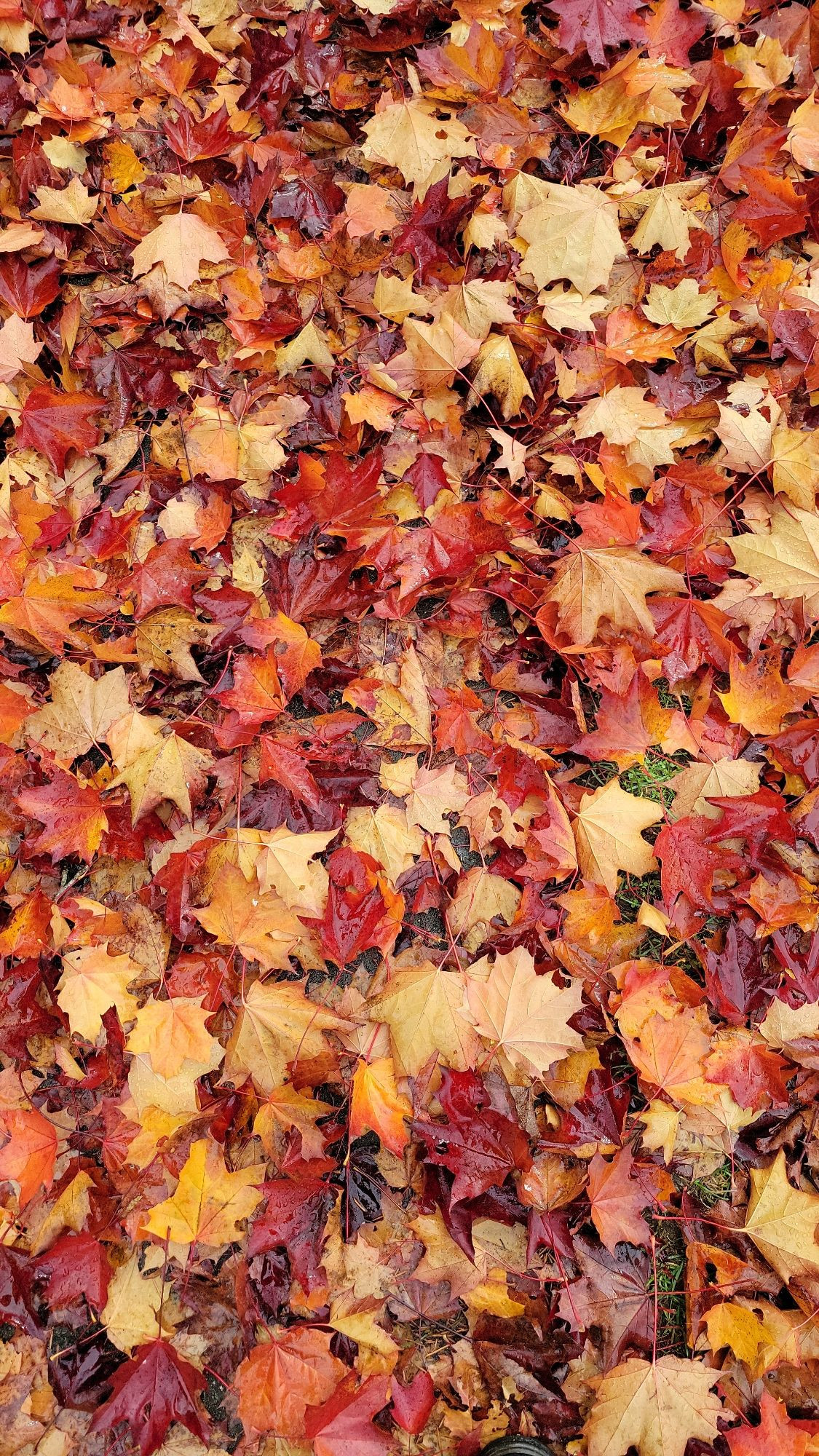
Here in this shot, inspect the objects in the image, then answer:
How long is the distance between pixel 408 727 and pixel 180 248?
1263 mm

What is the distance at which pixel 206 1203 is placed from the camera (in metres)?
1.67

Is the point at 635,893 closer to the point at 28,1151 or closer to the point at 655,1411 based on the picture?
the point at 655,1411

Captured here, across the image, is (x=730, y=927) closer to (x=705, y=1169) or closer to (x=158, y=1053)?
(x=705, y=1169)

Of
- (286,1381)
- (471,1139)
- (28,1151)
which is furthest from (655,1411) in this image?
(28,1151)

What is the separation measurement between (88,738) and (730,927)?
1.42 m

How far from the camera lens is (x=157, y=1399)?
5.24ft

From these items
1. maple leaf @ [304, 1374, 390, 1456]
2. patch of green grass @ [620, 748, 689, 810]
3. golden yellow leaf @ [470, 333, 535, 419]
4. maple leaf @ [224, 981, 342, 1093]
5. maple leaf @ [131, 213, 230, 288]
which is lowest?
maple leaf @ [304, 1374, 390, 1456]

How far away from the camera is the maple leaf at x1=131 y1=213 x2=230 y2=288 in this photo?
2.06 meters

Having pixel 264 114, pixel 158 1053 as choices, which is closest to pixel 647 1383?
pixel 158 1053

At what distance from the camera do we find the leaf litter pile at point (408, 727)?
1670mm

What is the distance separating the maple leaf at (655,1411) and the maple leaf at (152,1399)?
2.40 ft

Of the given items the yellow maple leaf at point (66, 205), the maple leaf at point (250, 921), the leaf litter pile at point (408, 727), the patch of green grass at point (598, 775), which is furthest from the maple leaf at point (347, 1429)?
the yellow maple leaf at point (66, 205)

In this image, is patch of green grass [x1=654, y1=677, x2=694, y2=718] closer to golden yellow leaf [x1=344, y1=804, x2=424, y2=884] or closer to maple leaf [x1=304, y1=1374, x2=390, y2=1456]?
golden yellow leaf [x1=344, y1=804, x2=424, y2=884]

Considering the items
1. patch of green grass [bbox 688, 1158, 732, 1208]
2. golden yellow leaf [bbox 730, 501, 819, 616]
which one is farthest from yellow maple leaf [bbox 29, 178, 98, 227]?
patch of green grass [bbox 688, 1158, 732, 1208]
